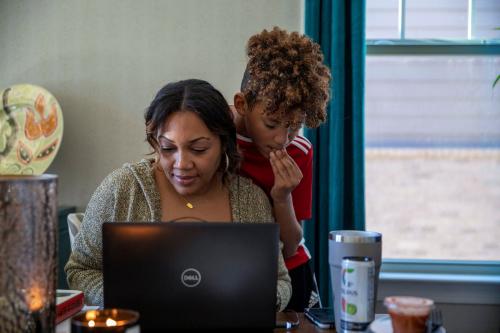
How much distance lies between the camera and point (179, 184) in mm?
1603

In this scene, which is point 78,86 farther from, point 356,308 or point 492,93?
point 356,308

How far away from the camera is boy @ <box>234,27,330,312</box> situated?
1.63m

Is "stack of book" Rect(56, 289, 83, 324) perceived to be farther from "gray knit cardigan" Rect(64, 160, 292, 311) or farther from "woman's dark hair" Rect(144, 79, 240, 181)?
"woman's dark hair" Rect(144, 79, 240, 181)

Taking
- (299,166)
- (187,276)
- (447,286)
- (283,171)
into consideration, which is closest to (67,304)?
(187,276)

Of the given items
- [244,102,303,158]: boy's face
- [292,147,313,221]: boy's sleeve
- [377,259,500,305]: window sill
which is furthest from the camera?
[377,259,500,305]: window sill

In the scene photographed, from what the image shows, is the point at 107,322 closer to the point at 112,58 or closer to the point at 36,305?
the point at 36,305

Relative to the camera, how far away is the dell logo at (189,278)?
44.3 inches

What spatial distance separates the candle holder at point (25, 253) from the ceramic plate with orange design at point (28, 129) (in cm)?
203

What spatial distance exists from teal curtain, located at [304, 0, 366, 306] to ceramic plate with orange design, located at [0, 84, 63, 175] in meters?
1.17

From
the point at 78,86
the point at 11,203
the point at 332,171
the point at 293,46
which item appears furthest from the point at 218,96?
the point at 78,86

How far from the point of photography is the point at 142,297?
1126mm

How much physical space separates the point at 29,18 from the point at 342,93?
1.58 m

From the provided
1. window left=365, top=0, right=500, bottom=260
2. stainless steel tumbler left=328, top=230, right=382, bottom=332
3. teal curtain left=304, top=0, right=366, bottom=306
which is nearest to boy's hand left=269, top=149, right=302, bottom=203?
stainless steel tumbler left=328, top=230, right=382, bottom=332

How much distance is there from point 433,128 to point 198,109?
1803 mm
